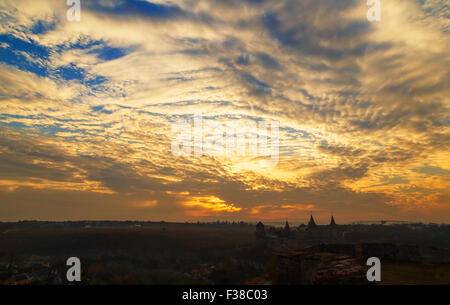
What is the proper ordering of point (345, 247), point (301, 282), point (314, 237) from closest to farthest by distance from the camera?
point (301, 282), point (345, 247), point (314, 237)

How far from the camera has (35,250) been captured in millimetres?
76688

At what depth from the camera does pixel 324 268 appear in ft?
22.9

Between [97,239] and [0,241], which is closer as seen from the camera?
[0,241]

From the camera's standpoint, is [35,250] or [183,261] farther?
[35,250]

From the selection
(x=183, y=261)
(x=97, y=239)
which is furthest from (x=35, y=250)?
(x=183, y=261)
